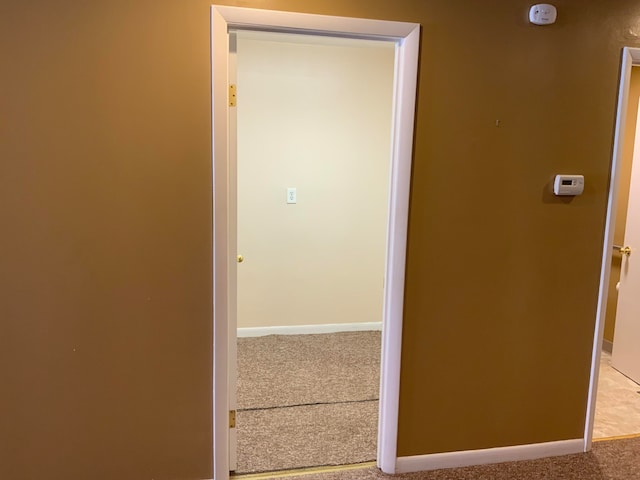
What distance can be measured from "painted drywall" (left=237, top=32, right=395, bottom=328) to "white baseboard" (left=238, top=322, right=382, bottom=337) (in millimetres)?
37

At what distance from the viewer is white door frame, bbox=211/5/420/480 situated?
5.78 feet

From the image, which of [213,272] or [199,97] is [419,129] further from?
[213,272]

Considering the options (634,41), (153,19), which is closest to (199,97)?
(153,19)

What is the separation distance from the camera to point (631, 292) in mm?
3082

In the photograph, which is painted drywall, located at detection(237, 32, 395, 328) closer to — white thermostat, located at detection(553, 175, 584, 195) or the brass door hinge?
the brass door hinge

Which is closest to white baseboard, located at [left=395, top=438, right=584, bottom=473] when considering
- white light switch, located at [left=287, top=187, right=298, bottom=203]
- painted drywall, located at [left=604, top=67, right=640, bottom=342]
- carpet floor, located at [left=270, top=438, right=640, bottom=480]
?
carpet floor, located at [left=270, top=438, right=640, bottom=480]

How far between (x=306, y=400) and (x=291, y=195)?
155cm

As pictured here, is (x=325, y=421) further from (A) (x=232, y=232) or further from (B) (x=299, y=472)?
(A) (x=232, y=232)

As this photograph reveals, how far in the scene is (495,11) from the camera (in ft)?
6.31

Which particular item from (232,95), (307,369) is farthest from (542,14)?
(307,369)

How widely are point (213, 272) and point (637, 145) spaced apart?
112 inches

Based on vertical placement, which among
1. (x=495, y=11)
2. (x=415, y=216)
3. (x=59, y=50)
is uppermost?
(x=495, y=11)

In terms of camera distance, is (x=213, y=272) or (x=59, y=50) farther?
(x=213, y=272)

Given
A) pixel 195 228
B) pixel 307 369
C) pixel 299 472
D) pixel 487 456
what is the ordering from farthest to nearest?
pixel 307 369 → pixel 487 456 → pixel 299 472 → pixel 195 228
